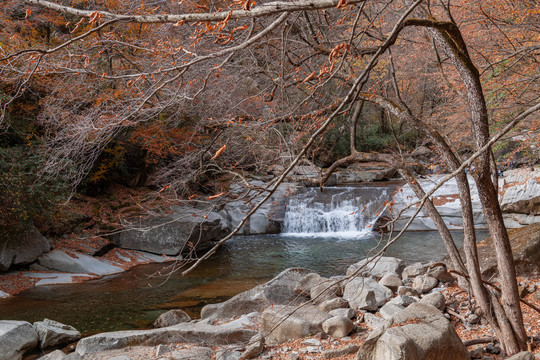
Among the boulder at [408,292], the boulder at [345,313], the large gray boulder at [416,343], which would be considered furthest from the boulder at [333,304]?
the large gray boulder at [416,343]

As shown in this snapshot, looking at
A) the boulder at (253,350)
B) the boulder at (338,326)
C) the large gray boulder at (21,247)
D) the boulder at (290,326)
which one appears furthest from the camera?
the large gray boulder at (21,247)

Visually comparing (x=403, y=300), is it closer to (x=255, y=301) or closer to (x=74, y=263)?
(x=255, y=301)

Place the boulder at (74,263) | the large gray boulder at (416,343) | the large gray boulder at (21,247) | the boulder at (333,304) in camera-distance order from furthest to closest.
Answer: the boulder at (74,263) < the large gray boulder at (21,247) < the boulder at (333,304) < the large gray boulder at (416,343)

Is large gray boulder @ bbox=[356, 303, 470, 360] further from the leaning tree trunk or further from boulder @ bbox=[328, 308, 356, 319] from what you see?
boulder @ bbox=[328, 308, 356, 319]

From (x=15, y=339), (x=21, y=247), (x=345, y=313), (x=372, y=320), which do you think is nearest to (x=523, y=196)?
(x=372, y=320)

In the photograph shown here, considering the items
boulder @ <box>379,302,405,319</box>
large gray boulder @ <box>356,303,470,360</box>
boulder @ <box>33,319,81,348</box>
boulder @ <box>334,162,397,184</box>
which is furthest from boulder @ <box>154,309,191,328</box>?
boulder @ <box>334,162,397,184</box>

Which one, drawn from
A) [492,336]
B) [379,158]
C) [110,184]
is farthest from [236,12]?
[110,184]

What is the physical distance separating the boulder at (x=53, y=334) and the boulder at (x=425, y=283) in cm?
532

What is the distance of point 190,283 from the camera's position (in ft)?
28.6

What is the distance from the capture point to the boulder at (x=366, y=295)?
5.60 m

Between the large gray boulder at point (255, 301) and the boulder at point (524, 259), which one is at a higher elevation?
the boulder at point (524, 259)

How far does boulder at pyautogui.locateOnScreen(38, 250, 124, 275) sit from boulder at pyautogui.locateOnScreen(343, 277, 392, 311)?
627 cm

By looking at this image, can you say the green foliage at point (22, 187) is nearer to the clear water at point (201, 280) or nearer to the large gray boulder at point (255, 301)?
the clear water at point (201, 280)

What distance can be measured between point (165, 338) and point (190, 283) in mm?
3788
